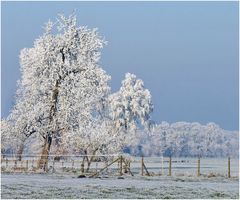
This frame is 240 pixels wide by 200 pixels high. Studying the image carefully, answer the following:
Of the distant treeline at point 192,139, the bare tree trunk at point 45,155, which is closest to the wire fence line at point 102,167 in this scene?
the bare tree trunk at point 45,155

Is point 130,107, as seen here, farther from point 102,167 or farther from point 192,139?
point 192,139

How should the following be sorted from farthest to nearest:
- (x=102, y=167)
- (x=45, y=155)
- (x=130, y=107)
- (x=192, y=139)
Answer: (x=192, y=139) < (x=130, y=107) < (x=102, y=167) < (x=45, y=155)

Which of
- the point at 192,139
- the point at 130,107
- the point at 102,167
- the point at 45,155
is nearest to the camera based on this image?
the point at 45,155

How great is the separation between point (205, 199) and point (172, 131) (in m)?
123

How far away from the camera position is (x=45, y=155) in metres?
46.8

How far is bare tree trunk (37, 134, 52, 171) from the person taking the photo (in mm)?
45656

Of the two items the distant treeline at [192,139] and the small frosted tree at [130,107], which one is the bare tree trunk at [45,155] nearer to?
the small frosted tree at [130,107]

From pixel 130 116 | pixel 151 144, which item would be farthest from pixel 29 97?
pixel 151 144

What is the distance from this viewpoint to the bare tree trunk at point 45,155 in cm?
4566

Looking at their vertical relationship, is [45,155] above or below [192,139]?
below

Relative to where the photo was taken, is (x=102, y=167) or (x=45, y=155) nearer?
(x=45, y=155)

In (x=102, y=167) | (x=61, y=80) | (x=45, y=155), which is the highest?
(x=61, y=80)

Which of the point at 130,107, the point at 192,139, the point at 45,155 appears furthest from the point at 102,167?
the point at 192,139

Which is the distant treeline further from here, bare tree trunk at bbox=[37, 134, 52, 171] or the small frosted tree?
bare tree trunk at bbox=[37, 134, 52, 171]
